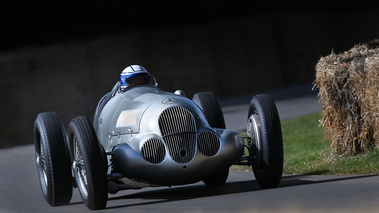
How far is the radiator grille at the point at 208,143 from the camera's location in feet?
32.6

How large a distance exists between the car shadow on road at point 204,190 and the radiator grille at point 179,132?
31.6 inches

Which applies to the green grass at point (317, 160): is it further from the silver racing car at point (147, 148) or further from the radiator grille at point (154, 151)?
the radiator grille at point (154, 151)

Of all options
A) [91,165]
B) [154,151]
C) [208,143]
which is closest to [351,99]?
[208,143]

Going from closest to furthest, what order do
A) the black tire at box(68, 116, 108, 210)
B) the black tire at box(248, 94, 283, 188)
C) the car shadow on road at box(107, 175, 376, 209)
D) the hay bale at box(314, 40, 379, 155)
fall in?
the black tire at box(68, 116, 108, 210) < the black tire at box(248, 94, 283, 188) < the car shadow on road at box(107, 175, 376, 209) < the hay bale at box(314, 40, 379, 155)

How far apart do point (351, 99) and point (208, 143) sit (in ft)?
9.91

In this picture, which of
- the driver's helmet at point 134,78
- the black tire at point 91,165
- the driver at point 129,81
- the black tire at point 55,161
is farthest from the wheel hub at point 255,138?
the black tire at point 55,161

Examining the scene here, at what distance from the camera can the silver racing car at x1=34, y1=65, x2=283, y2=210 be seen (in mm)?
9836

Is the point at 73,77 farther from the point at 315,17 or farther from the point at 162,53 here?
the point at 315,17

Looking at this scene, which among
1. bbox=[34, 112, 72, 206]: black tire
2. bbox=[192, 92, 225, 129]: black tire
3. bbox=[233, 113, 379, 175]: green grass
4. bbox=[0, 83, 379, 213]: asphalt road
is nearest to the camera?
bbox=[0, 83, 379, 213]: asphalt road

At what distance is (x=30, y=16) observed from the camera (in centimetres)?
2856

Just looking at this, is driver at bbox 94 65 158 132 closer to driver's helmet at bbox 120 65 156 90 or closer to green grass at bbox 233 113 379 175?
driver's helmet at bbox 120 65 156 90

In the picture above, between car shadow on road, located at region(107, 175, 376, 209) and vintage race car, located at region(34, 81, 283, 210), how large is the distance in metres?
0.32

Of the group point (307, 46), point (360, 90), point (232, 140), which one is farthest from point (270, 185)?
point (307, 46)

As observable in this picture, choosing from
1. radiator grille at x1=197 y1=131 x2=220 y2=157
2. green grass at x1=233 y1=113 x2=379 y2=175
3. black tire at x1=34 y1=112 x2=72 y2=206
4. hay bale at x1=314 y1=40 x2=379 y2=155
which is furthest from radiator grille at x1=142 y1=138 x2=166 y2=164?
hay bale at x1=314 y1=40 x2=379 y2=155
